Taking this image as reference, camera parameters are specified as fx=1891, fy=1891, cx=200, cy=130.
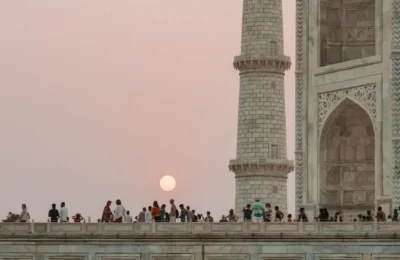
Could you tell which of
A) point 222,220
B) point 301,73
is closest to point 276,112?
point 301,73

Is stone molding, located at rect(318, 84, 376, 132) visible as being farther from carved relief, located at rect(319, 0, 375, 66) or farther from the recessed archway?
carved relief, located at rect(319, 0, 375, 66)

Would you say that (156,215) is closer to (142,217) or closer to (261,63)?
(142,217)

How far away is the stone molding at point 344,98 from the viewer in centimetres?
6003

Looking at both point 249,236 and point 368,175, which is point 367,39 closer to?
point 368,175

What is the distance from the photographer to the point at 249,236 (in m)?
55.0

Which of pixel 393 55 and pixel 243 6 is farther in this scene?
pixel 243 6

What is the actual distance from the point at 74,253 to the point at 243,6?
24843 millimetres

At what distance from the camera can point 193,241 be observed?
55.4 m

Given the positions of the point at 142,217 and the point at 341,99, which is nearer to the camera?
the point at 142,217

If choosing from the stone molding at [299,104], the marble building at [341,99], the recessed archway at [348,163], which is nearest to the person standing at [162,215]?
the marble building at [341,99]

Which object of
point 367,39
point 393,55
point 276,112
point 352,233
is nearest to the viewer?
point 352,233

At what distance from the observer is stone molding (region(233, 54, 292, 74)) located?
253 feet

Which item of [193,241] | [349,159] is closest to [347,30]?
[349,159]

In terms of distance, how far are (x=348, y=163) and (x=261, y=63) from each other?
1554cm
